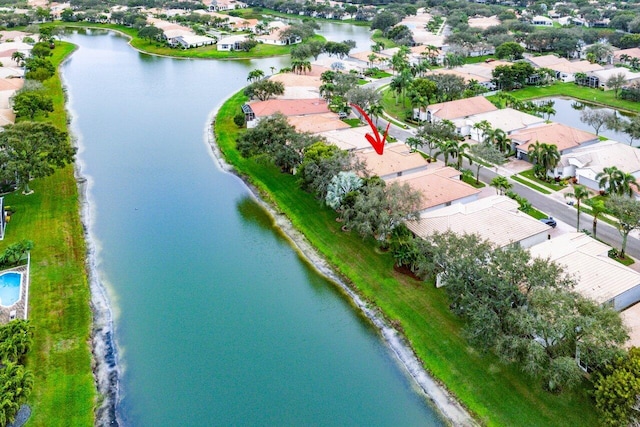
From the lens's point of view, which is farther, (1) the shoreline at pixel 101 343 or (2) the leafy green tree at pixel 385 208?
(2) the leafy green tree at pixel 385 208

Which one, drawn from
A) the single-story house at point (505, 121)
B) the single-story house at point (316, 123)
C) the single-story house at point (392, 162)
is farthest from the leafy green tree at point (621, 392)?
the single-story house at point (316, 123)

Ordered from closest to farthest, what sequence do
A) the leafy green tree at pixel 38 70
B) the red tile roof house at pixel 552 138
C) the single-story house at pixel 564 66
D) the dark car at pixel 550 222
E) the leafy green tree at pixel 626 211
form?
the leafy green tree at pixel 626 211, the dark car at pixel 550 222, the red tile roof house at pixel 552 138, the leafy green tree at pixel 38 70, the single-story house at pixel 564 66

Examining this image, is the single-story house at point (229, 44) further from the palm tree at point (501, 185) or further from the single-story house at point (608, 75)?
the palm tree at point (501, 185)

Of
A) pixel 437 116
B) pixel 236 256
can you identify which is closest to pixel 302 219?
pixel 236 256

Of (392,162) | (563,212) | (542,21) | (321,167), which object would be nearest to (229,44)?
(392,162)

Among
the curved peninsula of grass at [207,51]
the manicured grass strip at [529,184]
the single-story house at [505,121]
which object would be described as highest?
the curved peninsula of grass at [207,51]

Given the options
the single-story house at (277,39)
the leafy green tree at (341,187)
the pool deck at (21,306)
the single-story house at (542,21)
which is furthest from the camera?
the single-story house at (542,21)
